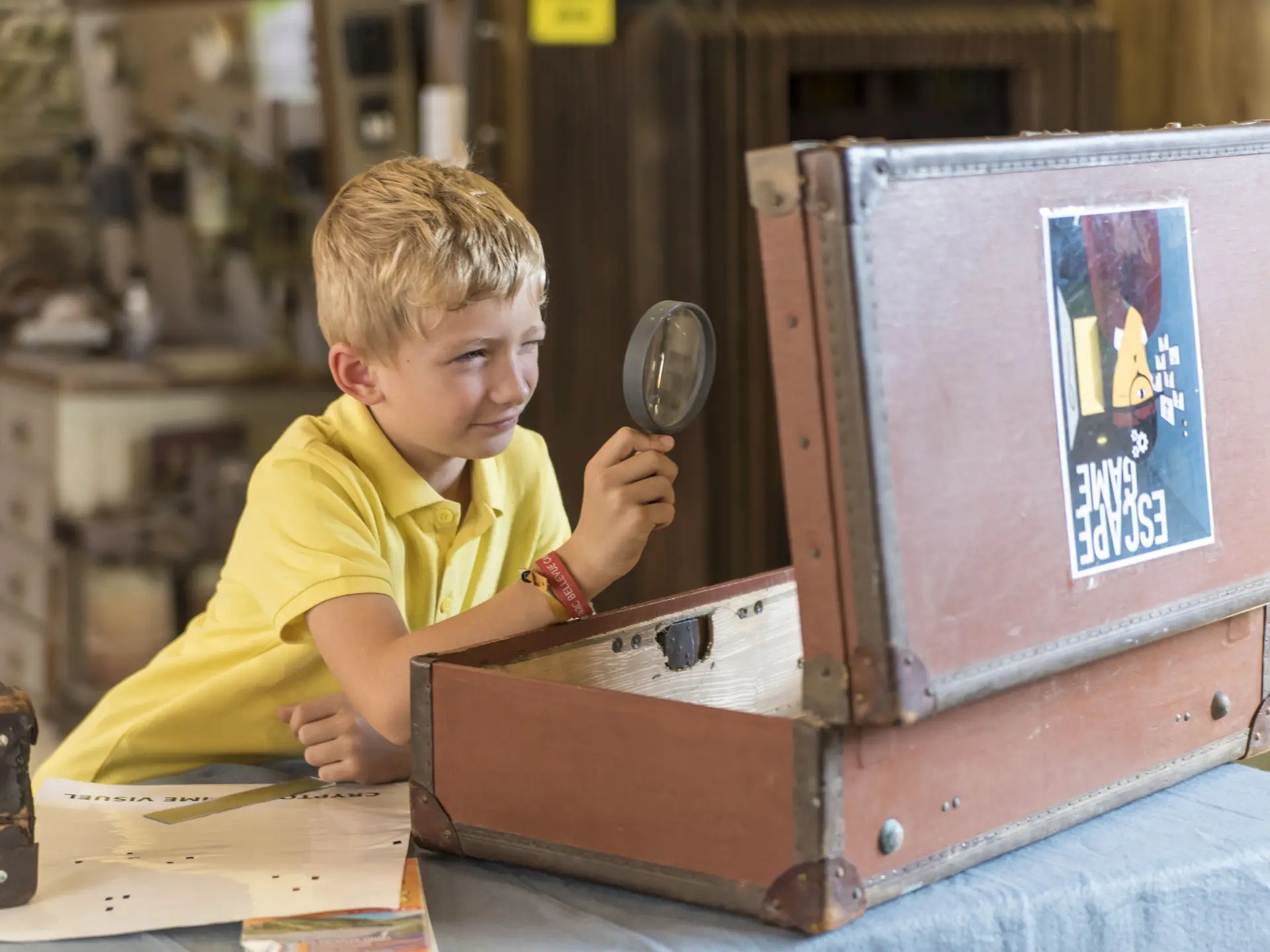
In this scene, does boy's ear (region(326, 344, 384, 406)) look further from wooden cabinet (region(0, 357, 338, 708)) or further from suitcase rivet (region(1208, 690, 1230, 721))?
wooden cabinet (region(0, 357, 338, 708))

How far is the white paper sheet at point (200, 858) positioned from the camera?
1.08m

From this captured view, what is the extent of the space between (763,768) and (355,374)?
649 millimetres

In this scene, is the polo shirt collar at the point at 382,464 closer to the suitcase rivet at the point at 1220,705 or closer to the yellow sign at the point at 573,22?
the suitcase rivet at the point at 1220,705

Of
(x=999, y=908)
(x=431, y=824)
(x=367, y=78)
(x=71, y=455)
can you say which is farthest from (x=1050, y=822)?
(x=71, y=455)

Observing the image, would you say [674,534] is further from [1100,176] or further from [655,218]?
[1100,176]

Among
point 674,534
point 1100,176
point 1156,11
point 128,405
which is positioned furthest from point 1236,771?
point 128,405

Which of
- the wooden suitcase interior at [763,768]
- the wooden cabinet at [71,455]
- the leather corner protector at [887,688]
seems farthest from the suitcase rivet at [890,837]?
the wooden cabinet at [71,455]

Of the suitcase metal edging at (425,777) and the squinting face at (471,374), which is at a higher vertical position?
the squinting face at (471,374)

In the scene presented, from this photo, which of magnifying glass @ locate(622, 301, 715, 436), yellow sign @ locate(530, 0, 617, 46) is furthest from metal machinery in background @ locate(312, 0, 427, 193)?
magnifying glass @ locate(622, 301, 715, 436)

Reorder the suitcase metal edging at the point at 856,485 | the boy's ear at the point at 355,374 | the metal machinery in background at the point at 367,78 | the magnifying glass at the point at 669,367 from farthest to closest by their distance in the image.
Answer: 1. the metal machinery in background at the point at 367,78
2. the boy's ear at the point at 355,374
3. the magnifying glass at the point at 669,367
4. the suitcase metal edging at the point at 856,485

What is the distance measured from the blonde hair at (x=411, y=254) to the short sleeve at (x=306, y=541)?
5.3 inches

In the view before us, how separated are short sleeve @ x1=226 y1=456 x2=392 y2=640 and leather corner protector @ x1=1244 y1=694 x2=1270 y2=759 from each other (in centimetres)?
76

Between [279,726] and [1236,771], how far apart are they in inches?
34.4

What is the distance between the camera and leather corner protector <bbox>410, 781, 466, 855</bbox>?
4.01 ft
